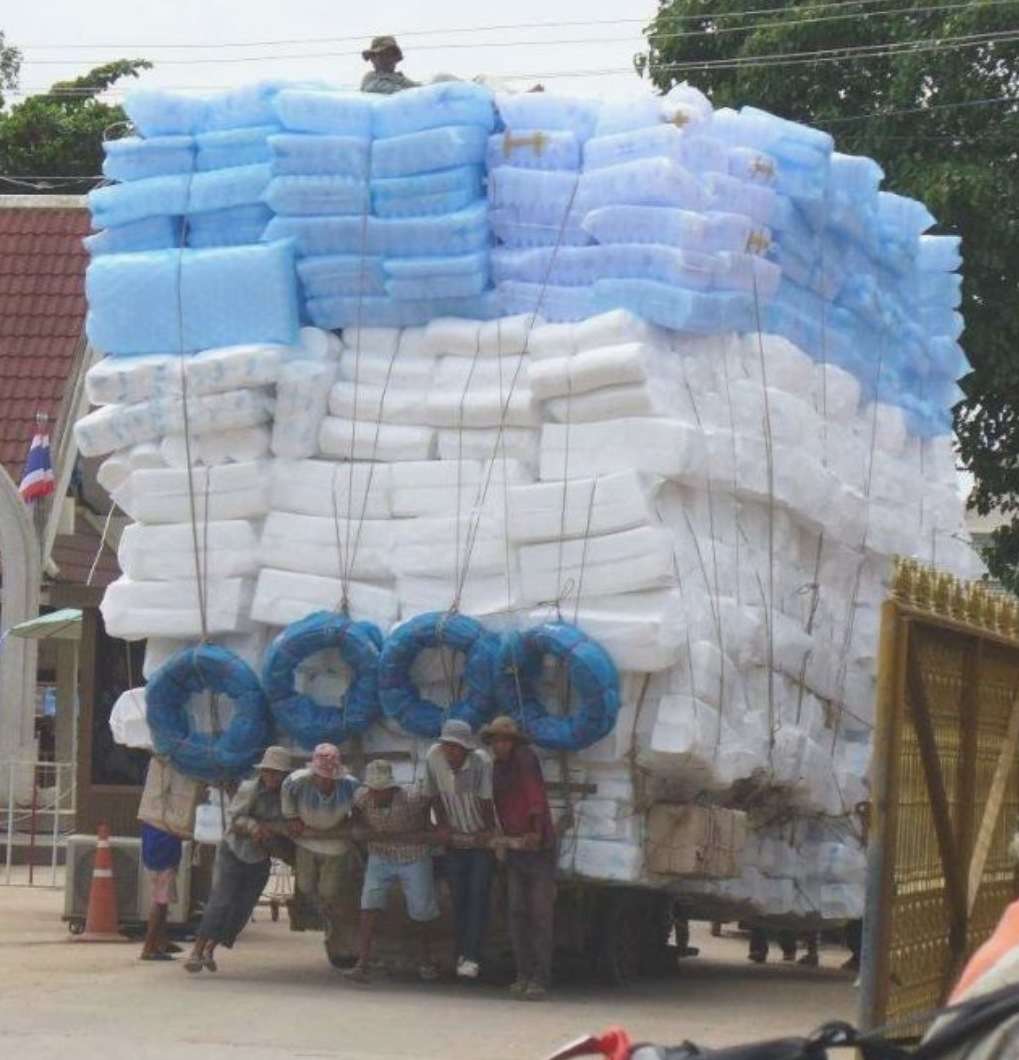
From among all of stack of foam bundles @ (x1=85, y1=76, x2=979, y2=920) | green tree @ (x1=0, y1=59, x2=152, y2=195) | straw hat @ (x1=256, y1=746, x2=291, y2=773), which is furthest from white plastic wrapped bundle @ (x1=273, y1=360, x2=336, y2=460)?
green tree @ (x1=0, y1=59, x2=152, y2=195)

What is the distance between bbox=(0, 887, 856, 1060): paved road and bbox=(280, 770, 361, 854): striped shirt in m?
0.88

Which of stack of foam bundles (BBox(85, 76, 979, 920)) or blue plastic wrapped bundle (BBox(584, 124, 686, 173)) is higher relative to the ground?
blue plastic wrapped bundle (BBox(584, 124, 686, 173))

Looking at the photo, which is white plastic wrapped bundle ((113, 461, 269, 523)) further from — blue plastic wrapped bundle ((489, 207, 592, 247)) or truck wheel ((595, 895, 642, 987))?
truck wheel ((595, 895, 642, 987))

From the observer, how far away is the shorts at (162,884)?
15125 mm

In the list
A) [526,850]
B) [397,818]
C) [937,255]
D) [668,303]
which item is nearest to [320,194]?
[668,303]

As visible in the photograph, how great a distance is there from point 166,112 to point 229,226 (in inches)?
27.7

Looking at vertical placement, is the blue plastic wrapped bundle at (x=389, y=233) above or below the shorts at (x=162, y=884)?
above

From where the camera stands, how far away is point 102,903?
659 inches

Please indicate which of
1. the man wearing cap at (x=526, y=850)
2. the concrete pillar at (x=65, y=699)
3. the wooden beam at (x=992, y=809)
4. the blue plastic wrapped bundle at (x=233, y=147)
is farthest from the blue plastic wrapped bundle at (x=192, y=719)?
the concrete pillar at (x=65, y=699)

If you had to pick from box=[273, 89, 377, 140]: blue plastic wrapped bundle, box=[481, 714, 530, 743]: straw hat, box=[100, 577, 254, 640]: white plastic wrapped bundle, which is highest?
box=[273, 89, 377, 140]: blue plastic wrapped bundle

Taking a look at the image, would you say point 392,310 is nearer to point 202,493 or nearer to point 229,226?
point 229,226

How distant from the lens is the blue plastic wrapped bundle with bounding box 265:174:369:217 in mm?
13625

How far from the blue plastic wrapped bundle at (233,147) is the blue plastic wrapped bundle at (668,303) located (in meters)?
2.03

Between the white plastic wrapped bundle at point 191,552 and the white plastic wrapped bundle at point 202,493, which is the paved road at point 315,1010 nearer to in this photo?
the white plastic wrapped bundle at point 191,552
